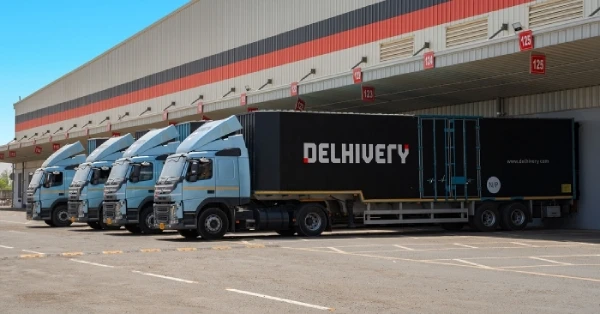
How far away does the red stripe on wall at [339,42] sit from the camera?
28689 millimetres

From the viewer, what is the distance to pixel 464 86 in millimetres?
29109

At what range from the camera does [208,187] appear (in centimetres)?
2403

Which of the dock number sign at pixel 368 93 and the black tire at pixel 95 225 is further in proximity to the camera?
the black tire at pixel 95 225

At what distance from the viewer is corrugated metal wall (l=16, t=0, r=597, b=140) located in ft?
98.5

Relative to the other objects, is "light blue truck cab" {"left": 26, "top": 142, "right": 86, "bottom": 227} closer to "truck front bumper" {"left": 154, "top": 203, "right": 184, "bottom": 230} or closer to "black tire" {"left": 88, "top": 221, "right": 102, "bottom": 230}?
"black tire" {"left": 88, "top": 221, "right": 102, "bottom": 230}

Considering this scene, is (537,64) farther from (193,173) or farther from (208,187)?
(193,173)

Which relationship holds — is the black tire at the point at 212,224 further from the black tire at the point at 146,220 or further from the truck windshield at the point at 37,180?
the truck windshield at the point at 37,180

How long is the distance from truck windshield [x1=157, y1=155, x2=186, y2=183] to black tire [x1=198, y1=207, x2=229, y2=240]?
1.35 metres

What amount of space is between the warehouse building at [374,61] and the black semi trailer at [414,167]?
63.9 inches

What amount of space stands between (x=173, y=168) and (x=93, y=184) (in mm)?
8685

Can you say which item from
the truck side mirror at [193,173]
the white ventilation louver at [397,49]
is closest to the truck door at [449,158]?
the white ventilation louver at [397,49]

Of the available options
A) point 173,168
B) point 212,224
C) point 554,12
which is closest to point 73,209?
point 173,168

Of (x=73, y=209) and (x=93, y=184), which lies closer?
(x=93, y=184)

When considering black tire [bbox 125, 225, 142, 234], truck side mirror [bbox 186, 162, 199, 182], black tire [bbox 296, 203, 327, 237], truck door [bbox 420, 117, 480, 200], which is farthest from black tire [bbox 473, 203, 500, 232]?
black tire [bbox 125, 225, 142, 234]
